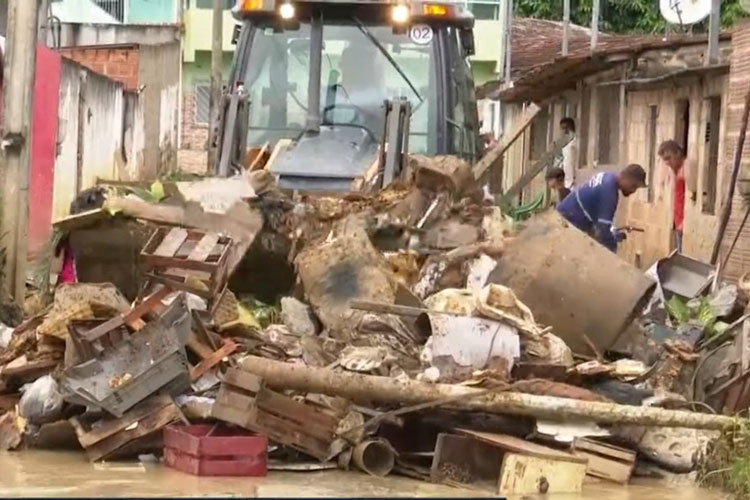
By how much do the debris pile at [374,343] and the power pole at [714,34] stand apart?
460cm

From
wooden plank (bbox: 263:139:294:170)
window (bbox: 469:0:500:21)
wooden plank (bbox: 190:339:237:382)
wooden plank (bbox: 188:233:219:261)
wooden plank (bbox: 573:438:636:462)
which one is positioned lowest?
wooden plank (bbox: 573:438:636:462)

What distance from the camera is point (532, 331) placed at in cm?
852

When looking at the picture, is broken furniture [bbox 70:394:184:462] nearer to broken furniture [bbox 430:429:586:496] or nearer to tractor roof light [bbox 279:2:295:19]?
broken furniture [bbox 430:429:586:496]

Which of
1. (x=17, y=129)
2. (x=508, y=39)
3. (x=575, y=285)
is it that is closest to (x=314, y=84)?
(x=17, y=129)

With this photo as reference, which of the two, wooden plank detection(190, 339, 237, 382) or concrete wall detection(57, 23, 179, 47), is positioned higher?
concrete wall detection(57, 23, 179, 47)

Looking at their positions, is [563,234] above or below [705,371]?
above

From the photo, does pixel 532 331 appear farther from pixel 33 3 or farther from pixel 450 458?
pixel 33 3

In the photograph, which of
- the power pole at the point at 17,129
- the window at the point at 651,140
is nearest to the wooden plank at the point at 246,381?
the power pole at the point at 17,129

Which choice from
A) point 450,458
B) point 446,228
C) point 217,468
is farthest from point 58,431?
point 446,228

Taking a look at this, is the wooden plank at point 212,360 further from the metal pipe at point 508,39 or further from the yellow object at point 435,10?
the metal pipe at point 508,39

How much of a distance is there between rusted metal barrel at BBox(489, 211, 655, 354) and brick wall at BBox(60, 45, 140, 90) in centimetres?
1625

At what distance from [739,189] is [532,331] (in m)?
4.17

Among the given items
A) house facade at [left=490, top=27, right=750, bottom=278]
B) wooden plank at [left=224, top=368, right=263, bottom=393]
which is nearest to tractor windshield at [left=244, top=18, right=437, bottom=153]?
house facade at [left=490, top=27, right=750, bottom=278]

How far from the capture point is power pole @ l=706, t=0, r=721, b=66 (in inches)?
581
